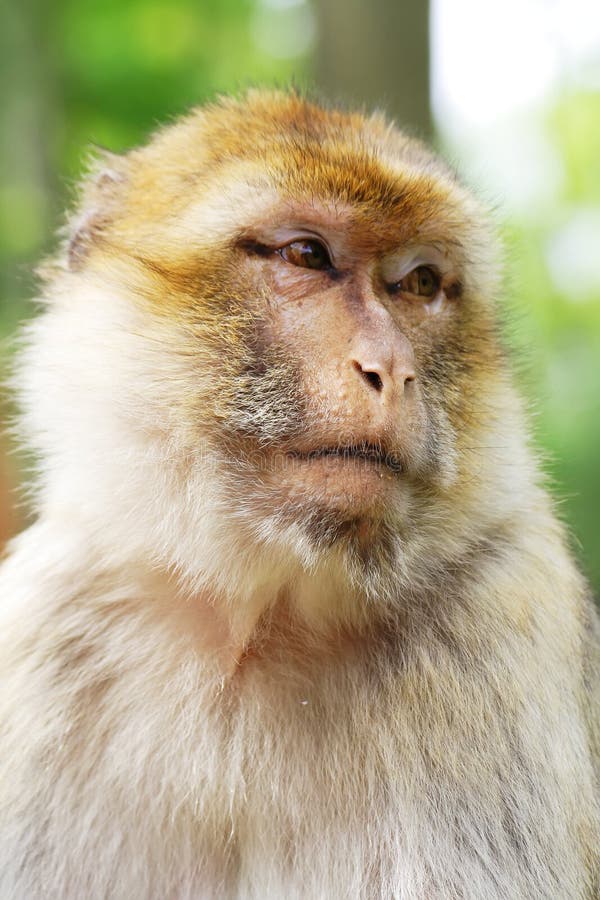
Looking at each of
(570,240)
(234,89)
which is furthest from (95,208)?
(570,240)

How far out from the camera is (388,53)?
517 centimetres

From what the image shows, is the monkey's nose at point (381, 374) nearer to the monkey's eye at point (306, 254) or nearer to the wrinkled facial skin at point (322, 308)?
the wrinkled facial skin at point (322, 308)

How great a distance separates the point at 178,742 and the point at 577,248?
1235 cm

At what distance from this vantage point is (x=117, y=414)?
259 centimetres

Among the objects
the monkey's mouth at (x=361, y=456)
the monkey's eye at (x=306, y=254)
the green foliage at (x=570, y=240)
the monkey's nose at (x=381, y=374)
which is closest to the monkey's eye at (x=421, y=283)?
the monkey's eye at (x=306, y=254)

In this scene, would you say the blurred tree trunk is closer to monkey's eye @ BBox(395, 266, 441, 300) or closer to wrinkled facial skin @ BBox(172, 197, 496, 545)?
monkey's eye @ BBox(395, 266, 441, 300)

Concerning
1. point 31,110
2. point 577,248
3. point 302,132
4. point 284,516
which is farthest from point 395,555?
point 577,248

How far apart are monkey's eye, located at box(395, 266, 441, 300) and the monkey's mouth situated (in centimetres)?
65

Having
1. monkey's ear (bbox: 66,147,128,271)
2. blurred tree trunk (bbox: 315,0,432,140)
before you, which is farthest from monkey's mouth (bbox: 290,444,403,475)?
blurred tree trunk (bbox: 315,0,432,140)

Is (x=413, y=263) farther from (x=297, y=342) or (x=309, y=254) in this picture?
(x=297, y=342)

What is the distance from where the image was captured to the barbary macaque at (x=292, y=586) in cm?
234

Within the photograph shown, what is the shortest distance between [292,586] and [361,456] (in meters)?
0.47

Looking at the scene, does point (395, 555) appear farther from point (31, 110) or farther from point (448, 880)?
point (31, 110)

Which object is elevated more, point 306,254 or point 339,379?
point 306,254
